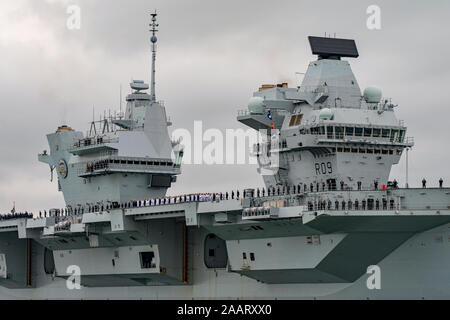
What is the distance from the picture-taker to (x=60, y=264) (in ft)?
181

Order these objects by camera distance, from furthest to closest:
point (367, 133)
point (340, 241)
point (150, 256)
A: point (150, 256)
point (367, 133)
point (340, 241)

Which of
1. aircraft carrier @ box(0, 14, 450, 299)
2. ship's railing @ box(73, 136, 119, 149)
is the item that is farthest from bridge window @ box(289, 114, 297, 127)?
ship's railing @ box(73, 136, 119, 149)

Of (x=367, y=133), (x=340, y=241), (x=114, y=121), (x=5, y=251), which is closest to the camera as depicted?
(x=340, y=241)

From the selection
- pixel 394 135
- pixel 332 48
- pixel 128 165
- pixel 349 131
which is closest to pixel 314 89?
pixel 332 48

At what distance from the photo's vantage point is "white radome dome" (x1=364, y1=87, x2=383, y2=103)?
4616 centimetres

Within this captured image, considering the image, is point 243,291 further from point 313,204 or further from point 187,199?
point 313,204

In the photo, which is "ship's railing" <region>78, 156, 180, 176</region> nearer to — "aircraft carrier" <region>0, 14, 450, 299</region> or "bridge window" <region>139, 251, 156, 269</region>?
"aircraft carrier" <region>0, 14, 450, 299</region>

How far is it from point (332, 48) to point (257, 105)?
14.8ft

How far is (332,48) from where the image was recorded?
1850 inches

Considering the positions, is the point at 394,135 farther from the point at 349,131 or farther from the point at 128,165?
the point at 128,165

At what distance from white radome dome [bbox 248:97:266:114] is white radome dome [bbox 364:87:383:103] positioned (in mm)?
4790
